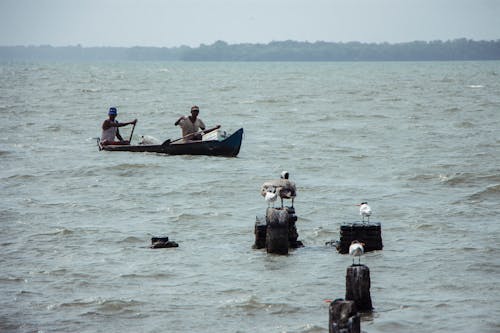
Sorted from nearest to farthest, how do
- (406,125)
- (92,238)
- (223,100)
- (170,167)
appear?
(92,238) < (170,167) < (406,125) < (223,100)

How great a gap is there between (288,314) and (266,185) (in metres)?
3.55

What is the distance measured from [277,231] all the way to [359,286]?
10.4 ft

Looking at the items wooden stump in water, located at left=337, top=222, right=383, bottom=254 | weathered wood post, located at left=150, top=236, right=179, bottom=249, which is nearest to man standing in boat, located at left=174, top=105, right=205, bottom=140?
weathered wood post, located at left=150, top=236, right=179, bottom=249

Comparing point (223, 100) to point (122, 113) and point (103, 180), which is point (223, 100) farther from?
point (103, 180)

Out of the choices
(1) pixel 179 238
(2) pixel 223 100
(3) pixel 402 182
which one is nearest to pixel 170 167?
(3) pixel 402 182

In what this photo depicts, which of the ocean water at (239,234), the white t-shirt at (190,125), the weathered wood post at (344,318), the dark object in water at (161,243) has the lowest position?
the ocean water at (239,234)

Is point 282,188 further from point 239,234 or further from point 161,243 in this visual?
point 161,243

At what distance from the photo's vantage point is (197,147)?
2714 centimetres

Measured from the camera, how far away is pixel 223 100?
221 feet

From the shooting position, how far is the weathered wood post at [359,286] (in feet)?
38.4

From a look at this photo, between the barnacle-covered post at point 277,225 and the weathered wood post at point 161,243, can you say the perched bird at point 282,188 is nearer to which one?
the barnacle-covered post at point 277,225

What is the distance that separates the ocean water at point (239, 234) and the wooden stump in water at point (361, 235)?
205 millimetres

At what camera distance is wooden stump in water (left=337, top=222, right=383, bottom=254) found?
584 inches

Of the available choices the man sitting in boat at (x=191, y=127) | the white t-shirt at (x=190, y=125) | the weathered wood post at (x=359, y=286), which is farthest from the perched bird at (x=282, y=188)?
the white t-shirt at (x=190, y=125)
